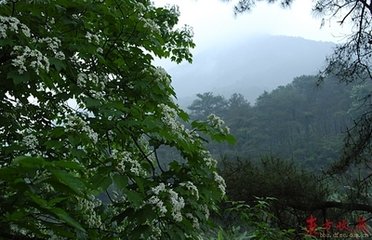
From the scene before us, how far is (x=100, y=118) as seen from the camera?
2.35 metres

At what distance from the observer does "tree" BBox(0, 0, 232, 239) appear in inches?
78.9

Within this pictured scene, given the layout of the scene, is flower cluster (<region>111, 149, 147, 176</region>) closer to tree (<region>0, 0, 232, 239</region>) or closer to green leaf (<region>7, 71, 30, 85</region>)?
tree (<region>0, 0, 232, 239</region>)

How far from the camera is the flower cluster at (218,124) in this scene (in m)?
2.77

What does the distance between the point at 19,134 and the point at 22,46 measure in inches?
41.7

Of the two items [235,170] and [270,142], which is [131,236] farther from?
[270,142]

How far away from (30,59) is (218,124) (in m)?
1.39

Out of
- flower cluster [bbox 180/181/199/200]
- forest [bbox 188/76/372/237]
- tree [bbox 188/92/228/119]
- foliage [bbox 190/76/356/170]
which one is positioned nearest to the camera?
flower cluster [bbox 180/181/199/200]

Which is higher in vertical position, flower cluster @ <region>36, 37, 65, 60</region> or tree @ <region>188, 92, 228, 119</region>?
tree @ <region>188, 92, 228, 119</region>

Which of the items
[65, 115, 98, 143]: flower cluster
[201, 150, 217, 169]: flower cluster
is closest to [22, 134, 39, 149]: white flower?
[65, 115, 98, 143]: flower cluster

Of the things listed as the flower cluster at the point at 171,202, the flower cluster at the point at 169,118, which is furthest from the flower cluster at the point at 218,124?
the flower cluster at the point at 171,202

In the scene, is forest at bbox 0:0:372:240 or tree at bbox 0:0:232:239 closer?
forest at bbox 0:0:372:240

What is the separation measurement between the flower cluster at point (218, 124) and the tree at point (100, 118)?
2 cm

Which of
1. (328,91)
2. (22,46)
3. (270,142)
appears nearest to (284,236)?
(22,46)

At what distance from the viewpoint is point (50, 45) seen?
7.03ft
